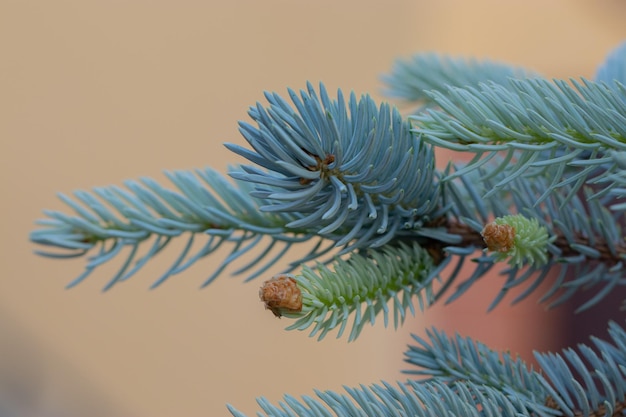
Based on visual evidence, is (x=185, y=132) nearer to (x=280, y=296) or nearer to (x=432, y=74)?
(x=432, y=74)

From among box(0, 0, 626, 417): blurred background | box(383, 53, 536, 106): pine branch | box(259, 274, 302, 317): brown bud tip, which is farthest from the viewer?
box(0, 0, 626, 417): blurred background

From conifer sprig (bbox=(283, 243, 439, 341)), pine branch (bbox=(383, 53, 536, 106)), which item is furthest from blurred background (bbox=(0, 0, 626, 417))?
conifer sprig (bbox=(283, 243, 439, 341))

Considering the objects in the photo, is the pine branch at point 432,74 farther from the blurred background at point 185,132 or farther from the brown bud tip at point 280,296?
the blurred background at point 185,132

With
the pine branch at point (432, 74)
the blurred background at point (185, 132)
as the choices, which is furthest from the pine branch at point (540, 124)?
the blurred background at point (185, 132)

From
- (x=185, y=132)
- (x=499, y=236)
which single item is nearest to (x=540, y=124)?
(x=499, y=236)

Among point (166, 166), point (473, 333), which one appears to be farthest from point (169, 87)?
point (473, 333)

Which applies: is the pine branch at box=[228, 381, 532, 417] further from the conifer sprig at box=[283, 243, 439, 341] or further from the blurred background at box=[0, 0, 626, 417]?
the blurred background at box=[0, 0, 626, 417]
